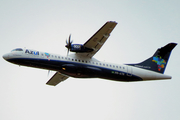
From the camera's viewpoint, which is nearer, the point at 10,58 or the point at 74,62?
the point at 10,58

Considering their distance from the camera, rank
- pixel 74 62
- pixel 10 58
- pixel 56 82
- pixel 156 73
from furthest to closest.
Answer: pixel 56 82
pixel 156 73
pixel 74 62
pixel 10 58

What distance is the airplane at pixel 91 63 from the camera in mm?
19719

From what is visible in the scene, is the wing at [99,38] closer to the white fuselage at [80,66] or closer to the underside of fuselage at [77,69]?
the white fuselage at [80,66]

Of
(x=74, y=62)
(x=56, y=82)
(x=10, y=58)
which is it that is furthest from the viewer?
(x=56, y=82)

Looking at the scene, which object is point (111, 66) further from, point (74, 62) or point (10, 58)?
point (10, 58)

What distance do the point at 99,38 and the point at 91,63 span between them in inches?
104

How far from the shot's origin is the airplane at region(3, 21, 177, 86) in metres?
19.7

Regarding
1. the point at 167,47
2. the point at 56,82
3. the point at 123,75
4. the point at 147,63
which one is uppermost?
the point at 167,47

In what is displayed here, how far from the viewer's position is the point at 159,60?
24.1m

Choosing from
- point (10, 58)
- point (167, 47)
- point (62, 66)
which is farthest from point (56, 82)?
point (167, 47)

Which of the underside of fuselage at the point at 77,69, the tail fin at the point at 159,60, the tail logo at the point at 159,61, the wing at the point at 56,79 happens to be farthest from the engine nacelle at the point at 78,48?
the tail logo at the point at 159,61

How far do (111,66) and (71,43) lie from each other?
14.4 ft

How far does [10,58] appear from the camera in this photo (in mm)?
19500

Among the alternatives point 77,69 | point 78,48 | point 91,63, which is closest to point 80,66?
point 77,69
